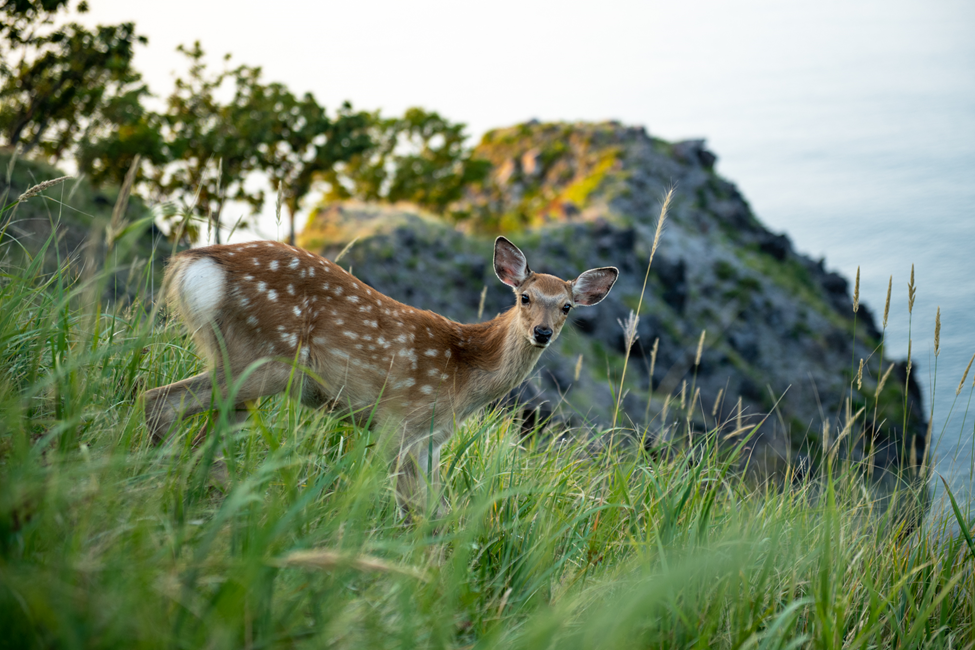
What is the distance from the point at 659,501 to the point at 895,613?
1235mm

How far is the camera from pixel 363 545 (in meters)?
2.16

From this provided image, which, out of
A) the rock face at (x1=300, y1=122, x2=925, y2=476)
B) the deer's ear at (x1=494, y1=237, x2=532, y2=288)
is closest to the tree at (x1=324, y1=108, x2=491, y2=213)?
the rock face at (x1=300, y1=122, x2=925, y2=476)

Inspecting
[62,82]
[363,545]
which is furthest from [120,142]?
[363,545]

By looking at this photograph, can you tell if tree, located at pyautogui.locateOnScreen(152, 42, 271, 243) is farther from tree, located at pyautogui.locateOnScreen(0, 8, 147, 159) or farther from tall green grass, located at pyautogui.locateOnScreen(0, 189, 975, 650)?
tall green grass, located at pyautogui.locateOnScreen(0, 189, 975, 650)

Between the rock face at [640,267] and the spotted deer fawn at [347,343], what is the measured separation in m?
24.5

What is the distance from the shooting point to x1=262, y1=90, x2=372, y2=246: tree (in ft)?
113

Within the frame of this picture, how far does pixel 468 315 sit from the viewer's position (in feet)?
122

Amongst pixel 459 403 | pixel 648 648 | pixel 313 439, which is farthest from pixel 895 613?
pixel 313 439

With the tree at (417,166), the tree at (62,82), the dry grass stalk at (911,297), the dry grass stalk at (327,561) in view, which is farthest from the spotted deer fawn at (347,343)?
the tree at (417,166)

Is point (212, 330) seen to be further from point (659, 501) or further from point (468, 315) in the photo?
point (468, 315)

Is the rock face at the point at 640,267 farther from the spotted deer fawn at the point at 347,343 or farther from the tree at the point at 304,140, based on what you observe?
the spotted deer fawn at the point at 347,343

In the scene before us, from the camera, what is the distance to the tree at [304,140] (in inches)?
1352

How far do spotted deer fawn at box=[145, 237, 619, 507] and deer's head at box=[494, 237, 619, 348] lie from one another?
0.05ft

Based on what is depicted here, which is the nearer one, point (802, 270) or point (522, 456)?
point (522, 456)
